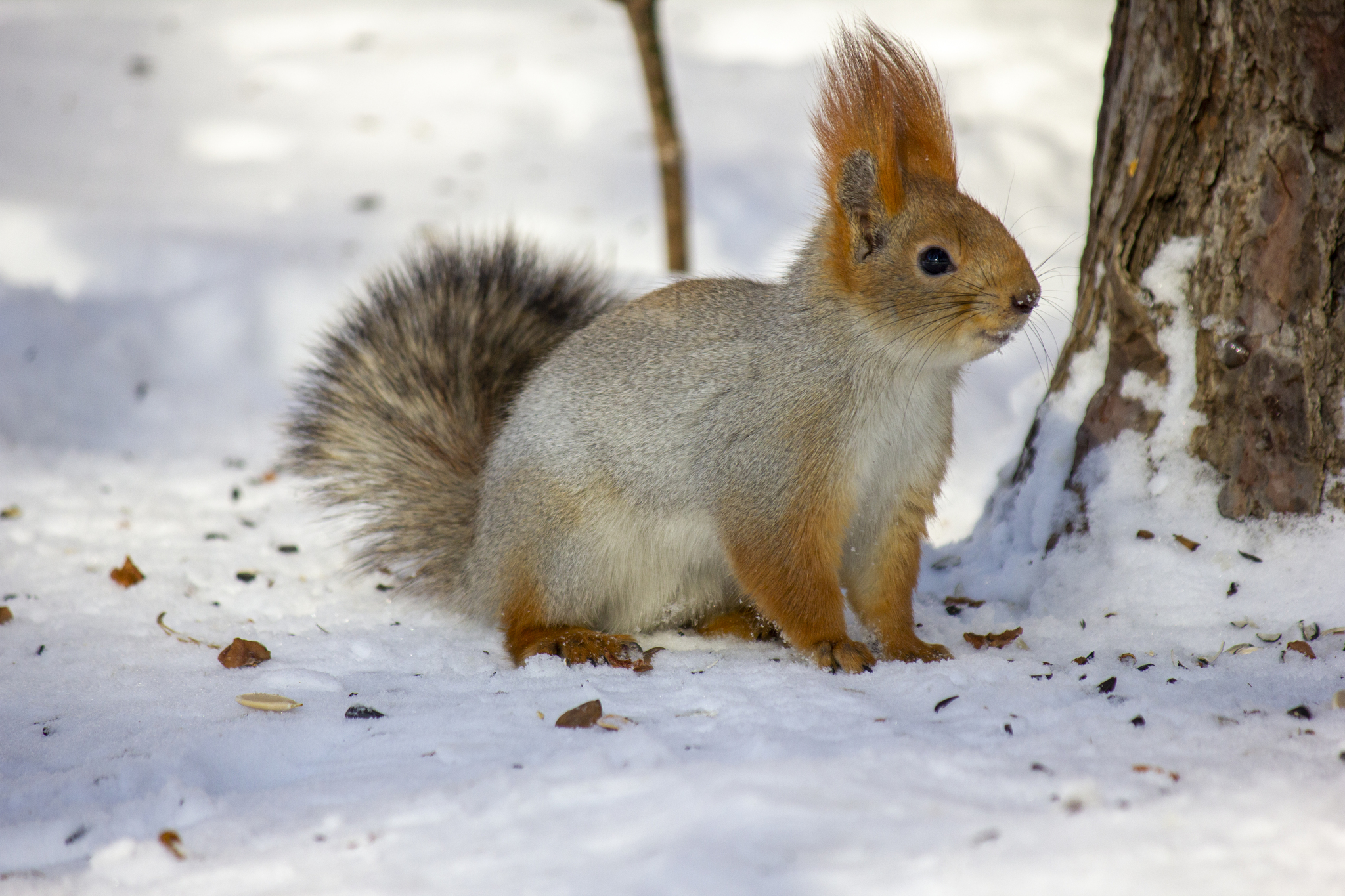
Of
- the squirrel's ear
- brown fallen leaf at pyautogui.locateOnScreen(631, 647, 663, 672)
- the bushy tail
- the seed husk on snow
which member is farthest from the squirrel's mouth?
the seed husk on snow

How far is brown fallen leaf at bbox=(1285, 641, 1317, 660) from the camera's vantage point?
1.90 m

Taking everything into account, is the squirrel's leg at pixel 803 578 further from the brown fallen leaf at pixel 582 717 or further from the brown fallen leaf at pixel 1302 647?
the brown fallen leaf at pixel 1302 647

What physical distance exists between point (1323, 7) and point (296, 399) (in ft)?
7.34

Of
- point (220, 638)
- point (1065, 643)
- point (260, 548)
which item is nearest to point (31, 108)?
point (260, 548)

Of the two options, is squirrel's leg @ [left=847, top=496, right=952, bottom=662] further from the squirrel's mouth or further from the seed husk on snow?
the seed husk on snow

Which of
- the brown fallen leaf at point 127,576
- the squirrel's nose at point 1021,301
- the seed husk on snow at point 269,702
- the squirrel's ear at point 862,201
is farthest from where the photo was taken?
the brown fallen leaf at point 127,576

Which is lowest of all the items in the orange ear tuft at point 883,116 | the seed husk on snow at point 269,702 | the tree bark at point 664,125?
the seed husk on snow at point 269,702

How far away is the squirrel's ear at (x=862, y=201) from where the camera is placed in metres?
2.06

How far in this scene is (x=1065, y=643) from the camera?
→ 82.4 inches

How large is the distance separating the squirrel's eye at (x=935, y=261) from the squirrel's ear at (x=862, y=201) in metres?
0.09

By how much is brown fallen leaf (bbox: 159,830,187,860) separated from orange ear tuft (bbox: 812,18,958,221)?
145cm

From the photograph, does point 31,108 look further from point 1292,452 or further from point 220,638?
point 1292,452

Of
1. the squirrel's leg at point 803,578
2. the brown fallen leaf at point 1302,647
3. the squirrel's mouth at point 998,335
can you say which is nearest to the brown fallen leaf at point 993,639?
the squirrel's leg at point 803,578

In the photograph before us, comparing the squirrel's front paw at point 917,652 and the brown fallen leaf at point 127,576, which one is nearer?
the squirrel's front paw at point 917,652
